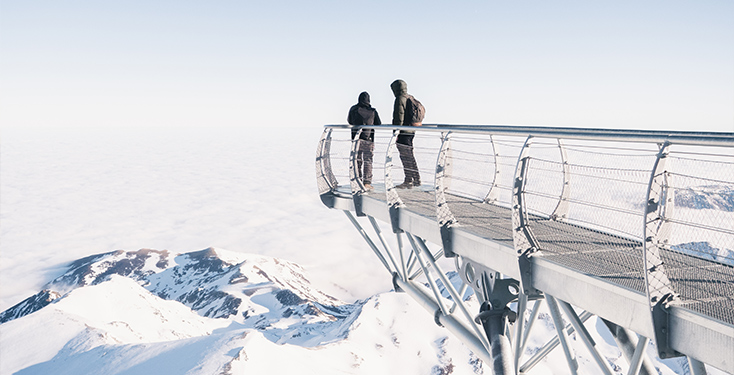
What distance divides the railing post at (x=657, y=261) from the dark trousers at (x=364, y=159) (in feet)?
22.9

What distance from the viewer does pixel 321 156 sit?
40.6 feet

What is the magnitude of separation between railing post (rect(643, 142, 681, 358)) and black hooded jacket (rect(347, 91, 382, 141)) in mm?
7733

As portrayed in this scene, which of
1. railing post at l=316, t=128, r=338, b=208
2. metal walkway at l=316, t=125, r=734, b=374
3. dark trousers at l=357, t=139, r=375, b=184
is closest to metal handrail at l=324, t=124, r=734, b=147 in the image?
metal walkway at l=316, t=125, r=734, b=374

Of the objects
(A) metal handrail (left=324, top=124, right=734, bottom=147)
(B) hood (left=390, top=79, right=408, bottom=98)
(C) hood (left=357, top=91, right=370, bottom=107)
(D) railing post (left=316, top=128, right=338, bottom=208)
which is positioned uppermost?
(B) hood (left=390, top=79, right=408, bottom=98)

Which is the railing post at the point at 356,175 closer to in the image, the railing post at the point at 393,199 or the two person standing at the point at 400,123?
the two person standing at the point at 400,123

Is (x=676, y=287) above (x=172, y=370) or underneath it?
above

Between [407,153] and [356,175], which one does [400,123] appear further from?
[356,175]

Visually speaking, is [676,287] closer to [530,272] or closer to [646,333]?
[646,333]

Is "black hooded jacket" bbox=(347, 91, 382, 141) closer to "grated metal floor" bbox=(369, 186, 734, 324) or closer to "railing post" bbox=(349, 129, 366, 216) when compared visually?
"railing post" bbox=(349, 129, 366, 216)

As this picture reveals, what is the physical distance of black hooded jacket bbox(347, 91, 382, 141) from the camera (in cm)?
1145

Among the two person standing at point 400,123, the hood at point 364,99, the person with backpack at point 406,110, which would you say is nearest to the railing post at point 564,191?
the two person standing at point 400,123

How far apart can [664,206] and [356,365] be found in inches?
Answer: 6788

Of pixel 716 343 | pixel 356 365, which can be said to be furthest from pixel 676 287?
pixel 356 365

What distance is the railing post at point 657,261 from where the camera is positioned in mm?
4051
